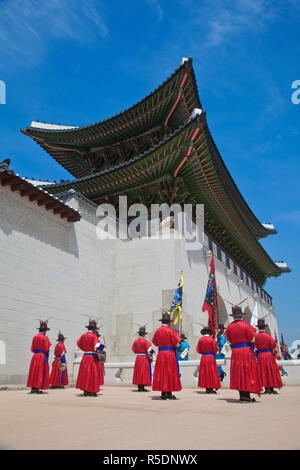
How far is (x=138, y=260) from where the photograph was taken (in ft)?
53.1

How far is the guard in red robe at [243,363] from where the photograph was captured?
268 inches

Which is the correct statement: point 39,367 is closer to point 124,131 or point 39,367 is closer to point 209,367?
point 209,367

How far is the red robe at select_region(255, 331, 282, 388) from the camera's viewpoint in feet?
28.5

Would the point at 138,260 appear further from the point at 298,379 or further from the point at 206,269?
the point at 298,379

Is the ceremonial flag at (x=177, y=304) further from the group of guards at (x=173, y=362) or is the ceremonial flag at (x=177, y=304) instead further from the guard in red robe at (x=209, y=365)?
the guard in red robe at (x=209, y=365)

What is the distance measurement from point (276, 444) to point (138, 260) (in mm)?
13296

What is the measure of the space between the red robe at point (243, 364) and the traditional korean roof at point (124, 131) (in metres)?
12.3

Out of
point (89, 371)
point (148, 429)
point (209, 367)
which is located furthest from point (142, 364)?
point (148, 429)

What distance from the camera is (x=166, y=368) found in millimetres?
7602

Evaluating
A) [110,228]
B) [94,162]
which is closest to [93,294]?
[110,228]

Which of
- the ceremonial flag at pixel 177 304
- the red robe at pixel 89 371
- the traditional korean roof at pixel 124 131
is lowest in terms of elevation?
the red robe at pixel 89 371

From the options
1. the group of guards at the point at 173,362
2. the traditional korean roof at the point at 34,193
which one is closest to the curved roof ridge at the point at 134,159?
the traditional korean roof at the point at 34,193

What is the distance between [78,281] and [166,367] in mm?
7013

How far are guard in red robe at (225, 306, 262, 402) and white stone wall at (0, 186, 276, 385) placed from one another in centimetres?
652
